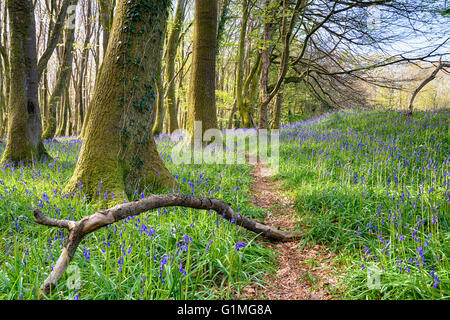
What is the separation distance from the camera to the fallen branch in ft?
5.39

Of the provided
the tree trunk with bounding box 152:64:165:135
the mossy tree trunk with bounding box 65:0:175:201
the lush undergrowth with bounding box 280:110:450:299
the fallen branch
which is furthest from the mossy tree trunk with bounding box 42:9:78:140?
the fallen branch

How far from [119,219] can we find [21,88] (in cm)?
625

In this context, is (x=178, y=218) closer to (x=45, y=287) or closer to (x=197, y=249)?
(x=197, y=249)

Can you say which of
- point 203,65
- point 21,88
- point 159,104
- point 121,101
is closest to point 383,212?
point 121,101

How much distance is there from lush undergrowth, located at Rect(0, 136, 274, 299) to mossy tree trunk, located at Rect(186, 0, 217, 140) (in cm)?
440

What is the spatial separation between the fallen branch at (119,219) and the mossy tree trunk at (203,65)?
4.94 meters

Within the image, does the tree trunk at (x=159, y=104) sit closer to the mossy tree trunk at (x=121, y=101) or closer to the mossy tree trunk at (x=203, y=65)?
the mossy tree trunk at (x=203, y=65)

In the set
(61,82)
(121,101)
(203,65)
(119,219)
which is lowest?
(119,219)

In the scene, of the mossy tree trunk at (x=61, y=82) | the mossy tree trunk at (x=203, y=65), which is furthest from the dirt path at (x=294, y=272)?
the mossy tree trunk at (x=61, y=82)

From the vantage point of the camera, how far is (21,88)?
19.7ft

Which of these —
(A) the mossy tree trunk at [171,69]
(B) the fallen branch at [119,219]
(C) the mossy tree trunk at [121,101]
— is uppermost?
(A) the mossy tree trunk at [171,69]

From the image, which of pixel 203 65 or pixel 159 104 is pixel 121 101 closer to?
pixel 203 65

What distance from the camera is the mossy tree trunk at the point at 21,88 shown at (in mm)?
5859

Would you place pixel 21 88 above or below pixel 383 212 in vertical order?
above
